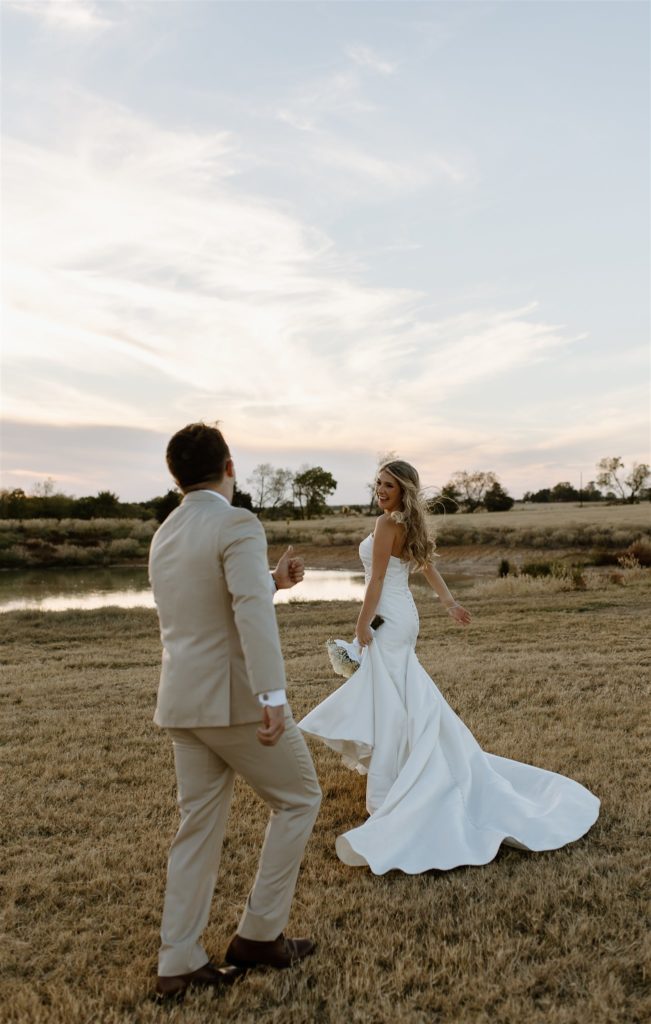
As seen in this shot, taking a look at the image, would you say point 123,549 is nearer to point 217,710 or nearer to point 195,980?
point 195,980

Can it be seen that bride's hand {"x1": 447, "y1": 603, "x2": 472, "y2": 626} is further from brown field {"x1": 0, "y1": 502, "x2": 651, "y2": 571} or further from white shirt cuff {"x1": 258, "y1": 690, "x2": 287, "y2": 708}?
brown field {"x1": 0, "y1": 502, "x2": 651, "y2": 571}

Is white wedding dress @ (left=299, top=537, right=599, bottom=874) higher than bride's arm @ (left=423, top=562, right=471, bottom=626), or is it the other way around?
bride's arm @ (left=423, top=562, right=471, bottom=626)

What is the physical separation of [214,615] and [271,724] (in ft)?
1.59

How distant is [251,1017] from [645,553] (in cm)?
2558

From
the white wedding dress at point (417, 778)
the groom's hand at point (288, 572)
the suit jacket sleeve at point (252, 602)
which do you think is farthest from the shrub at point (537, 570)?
the suit jacket sleeve at point (252, 602)

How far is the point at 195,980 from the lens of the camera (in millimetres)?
3385

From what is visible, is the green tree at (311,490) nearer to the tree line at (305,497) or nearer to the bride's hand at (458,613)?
the tree line at (305,497)

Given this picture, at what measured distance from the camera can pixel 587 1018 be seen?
10.3ft

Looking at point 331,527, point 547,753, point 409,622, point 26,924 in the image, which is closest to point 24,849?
point 26,924

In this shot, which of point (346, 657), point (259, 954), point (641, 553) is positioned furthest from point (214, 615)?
point (641, 553)

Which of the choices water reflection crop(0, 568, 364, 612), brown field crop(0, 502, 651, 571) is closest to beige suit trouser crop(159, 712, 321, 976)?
water reflection crop(0, 568, 364, 612)

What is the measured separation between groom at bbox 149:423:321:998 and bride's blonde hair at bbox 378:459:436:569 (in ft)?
7.70

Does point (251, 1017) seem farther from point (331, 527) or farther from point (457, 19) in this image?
point (331, 527)

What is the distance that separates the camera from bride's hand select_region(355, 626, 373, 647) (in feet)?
18.1
